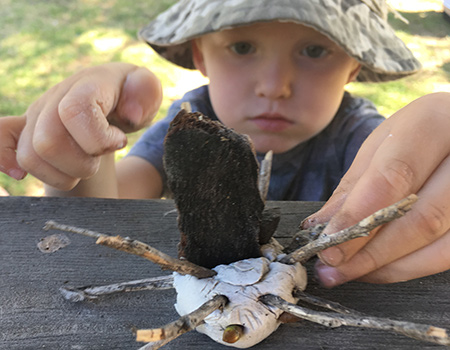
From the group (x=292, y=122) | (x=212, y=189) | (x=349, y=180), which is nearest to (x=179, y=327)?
(x=212, y=189)

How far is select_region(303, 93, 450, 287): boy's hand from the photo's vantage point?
28.4 inches

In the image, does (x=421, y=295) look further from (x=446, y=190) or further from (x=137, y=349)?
(x=137, y=349)

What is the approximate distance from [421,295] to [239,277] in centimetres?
36

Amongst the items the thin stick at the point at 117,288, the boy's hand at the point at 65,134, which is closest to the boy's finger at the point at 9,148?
the boy's hand at the point at 65,134

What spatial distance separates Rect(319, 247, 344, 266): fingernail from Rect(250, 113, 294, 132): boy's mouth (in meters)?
1.05

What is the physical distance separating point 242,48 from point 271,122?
1.09 feet

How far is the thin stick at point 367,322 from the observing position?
496mm

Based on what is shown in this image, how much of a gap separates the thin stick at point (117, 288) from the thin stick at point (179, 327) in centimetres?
13

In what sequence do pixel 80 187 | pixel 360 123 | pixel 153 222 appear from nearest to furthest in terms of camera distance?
pixel 153 222 < pixel 80 187 < pixel 360 123

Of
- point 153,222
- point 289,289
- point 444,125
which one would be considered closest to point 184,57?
point 153,222

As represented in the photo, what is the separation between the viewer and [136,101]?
1322mm

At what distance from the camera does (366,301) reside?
741 mm

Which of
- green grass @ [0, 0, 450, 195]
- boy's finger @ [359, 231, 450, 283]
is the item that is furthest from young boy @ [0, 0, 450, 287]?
green grass @ [0, 0, 450, 195]

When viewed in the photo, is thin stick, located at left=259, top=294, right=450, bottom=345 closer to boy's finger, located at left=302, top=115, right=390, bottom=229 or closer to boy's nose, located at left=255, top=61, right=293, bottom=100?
boy's finger, located at left=302, top=115, right=390, bottom=229
